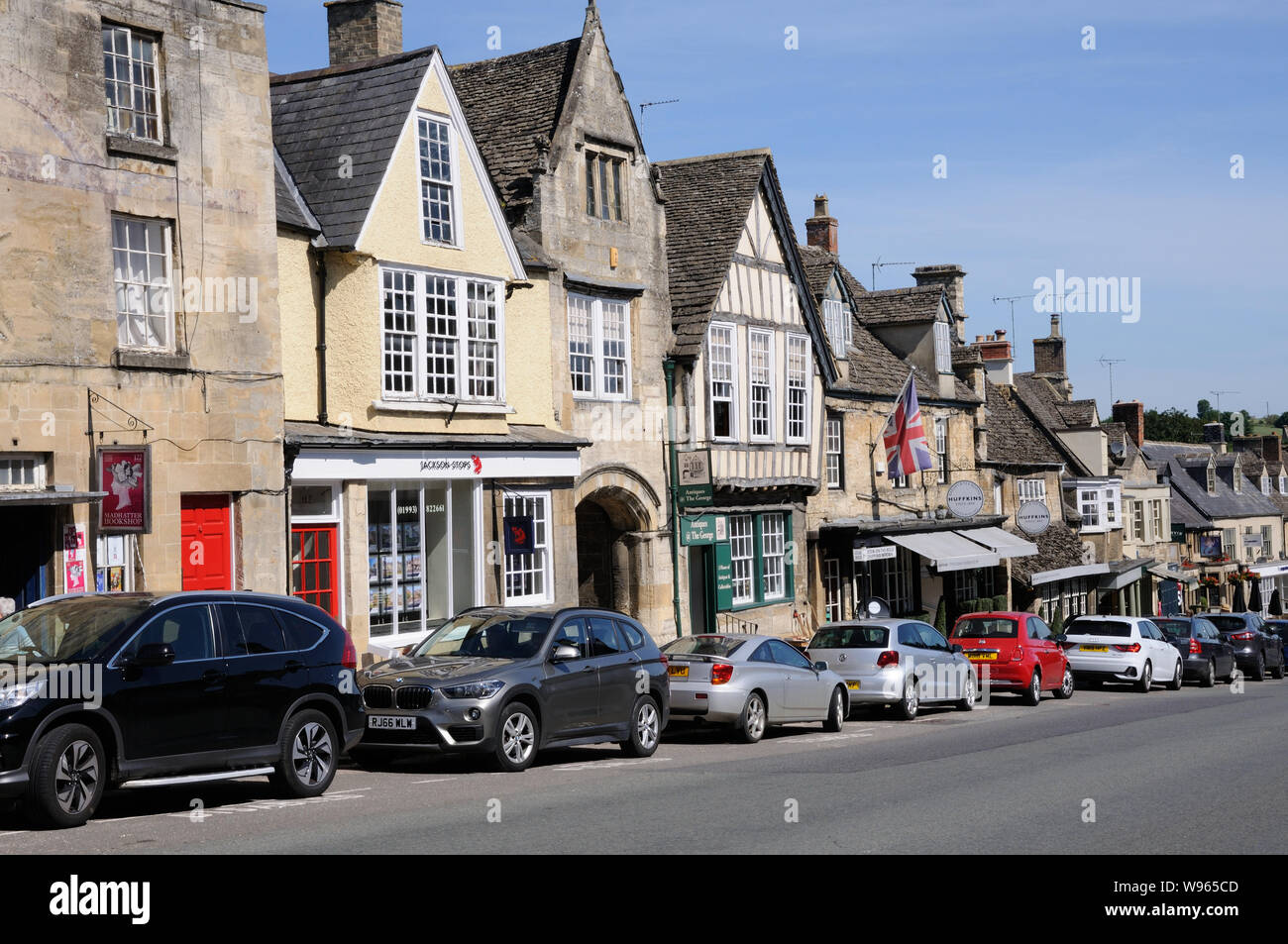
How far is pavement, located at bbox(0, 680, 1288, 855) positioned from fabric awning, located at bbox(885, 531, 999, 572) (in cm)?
Answer: 1712

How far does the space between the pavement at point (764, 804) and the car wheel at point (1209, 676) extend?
17094 mm

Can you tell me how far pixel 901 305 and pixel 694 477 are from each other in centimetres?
1490

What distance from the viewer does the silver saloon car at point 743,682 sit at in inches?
763

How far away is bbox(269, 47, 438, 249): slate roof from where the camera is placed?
73.3ft

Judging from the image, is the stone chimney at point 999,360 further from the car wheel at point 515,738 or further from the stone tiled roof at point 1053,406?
the car wheel at point 515,738

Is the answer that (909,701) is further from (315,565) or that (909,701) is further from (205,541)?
(205,541)

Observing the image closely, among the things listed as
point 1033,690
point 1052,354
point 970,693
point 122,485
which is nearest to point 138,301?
point 122,485

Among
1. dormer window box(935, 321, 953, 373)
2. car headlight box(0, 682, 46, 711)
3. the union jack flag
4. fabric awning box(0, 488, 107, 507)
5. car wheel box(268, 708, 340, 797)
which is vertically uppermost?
dormer window box(935, 321, 953, 373)

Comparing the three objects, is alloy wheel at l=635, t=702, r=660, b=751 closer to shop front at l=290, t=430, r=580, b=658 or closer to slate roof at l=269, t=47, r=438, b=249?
shop front at l=290, t=430, r=580, b=658

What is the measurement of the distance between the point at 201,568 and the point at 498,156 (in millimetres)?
10498

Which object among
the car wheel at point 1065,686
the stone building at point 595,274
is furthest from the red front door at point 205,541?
the car wheel at point 1065,686

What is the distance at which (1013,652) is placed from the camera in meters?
27.9

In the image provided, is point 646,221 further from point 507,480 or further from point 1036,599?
point 1036,599

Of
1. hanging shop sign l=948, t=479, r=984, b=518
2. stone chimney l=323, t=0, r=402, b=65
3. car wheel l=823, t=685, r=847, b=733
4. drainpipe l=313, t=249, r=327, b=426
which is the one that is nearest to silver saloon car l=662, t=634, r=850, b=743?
car wheel l=823, t=685, r=847, b=733
